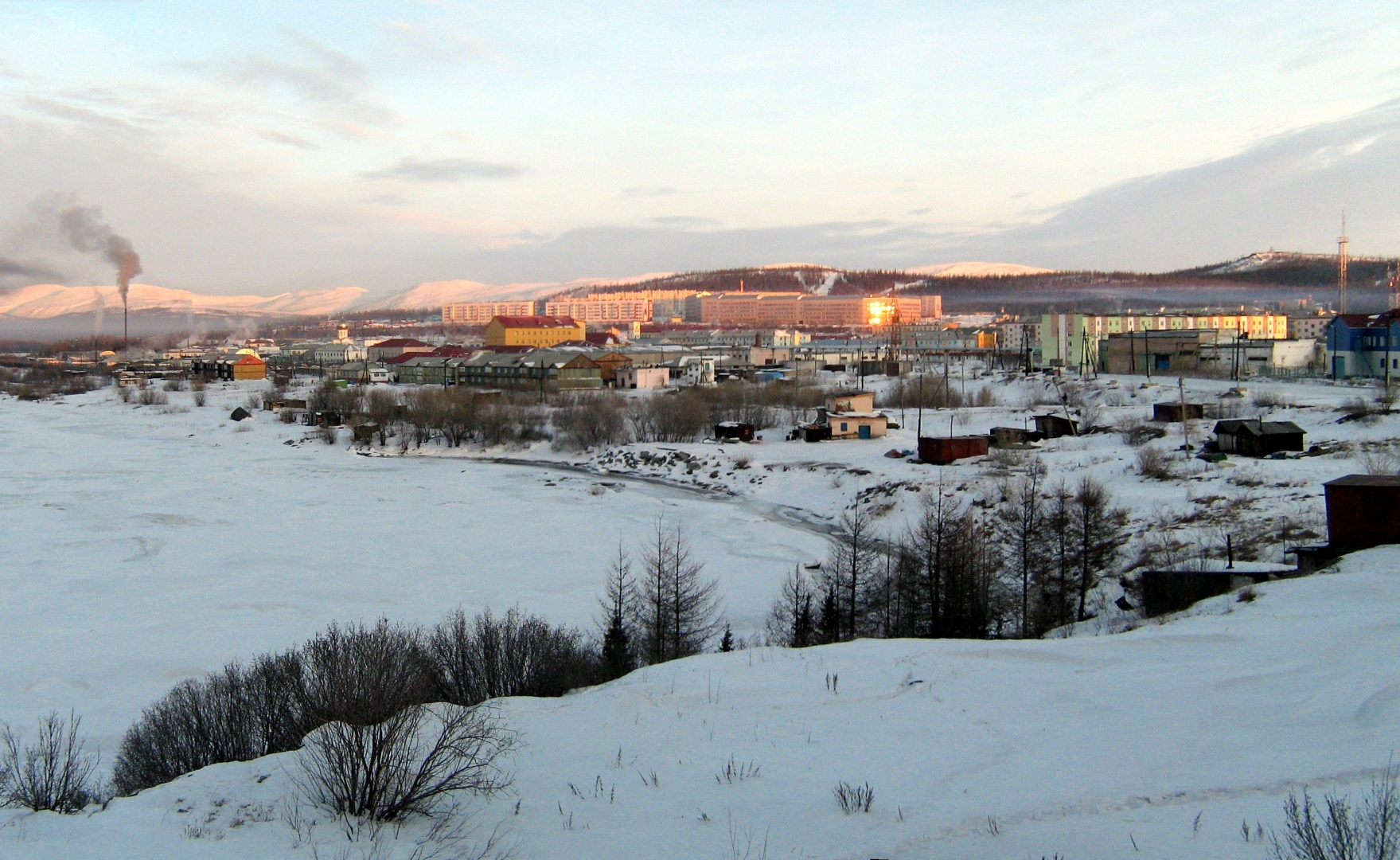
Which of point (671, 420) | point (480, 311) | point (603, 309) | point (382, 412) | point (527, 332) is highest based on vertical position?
point (480, 311)

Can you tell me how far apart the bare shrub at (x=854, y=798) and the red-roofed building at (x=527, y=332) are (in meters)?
48.2

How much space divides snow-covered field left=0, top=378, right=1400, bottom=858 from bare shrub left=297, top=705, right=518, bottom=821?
0.46 ft

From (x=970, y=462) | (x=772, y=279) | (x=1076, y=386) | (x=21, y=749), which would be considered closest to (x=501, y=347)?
(x=1076, y=386)

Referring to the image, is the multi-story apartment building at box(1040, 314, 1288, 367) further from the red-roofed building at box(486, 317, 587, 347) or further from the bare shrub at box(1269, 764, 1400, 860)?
the bare shrub at box(1269, 764, 1400, 860)

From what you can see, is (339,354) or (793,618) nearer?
(793,618)

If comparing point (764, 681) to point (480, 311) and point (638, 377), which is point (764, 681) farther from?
point (480, 311)

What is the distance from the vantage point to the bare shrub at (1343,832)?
2256 mm

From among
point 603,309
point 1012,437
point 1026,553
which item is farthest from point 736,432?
point 603,309

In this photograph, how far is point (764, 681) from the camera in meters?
4.88

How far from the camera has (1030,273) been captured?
333 ft

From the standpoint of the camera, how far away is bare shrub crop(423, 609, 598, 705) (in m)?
5.88

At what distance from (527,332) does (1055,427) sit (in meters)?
38.0

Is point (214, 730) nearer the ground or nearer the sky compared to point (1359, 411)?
nearer the ground

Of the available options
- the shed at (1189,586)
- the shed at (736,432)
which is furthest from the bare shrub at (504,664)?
the shed at (736,432)
